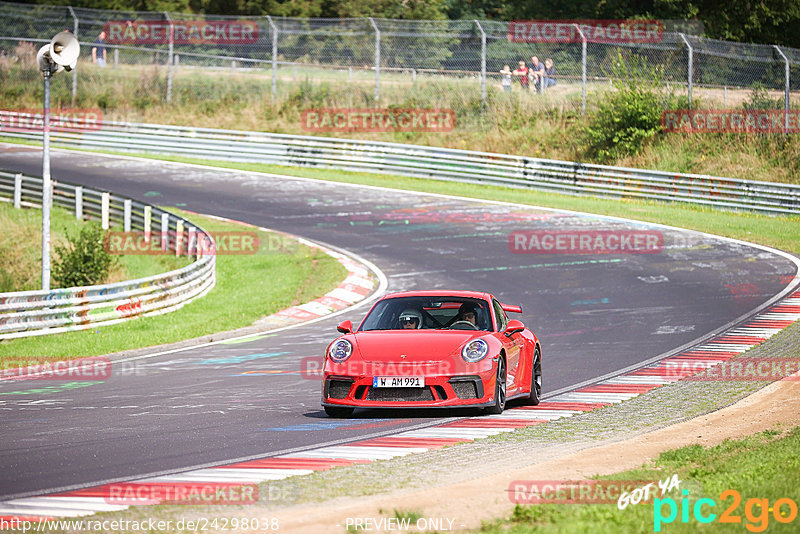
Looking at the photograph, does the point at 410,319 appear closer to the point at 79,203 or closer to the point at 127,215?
the point at 127,215

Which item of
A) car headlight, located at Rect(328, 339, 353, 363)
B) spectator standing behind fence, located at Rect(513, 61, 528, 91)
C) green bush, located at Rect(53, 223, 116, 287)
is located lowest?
green bush, located at Rect(53, 223, 116, 287)

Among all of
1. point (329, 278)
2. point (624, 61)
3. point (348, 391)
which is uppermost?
point (624, 61)

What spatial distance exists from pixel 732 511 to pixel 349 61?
36.5 metres

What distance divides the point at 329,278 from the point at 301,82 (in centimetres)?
2174

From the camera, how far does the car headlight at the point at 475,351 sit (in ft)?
33.7

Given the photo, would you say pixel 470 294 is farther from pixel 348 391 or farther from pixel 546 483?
pixel 546 483

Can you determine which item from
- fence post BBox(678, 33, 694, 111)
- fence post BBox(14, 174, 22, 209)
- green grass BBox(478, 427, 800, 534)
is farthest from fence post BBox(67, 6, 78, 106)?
green grass BBox(478, 427, 800, 534)

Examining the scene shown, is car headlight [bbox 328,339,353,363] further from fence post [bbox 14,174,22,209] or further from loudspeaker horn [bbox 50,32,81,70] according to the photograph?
fence post [bbox 14,174,22,209]

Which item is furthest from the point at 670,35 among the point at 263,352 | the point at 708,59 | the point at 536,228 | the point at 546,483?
the point at 546,483

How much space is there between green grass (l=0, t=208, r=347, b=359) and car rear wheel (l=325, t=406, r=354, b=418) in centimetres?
730

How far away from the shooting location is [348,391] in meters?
10.3

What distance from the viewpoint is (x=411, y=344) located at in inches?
412

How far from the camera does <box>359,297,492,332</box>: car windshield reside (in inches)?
443

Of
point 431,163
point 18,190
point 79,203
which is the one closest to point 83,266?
point 79,203
